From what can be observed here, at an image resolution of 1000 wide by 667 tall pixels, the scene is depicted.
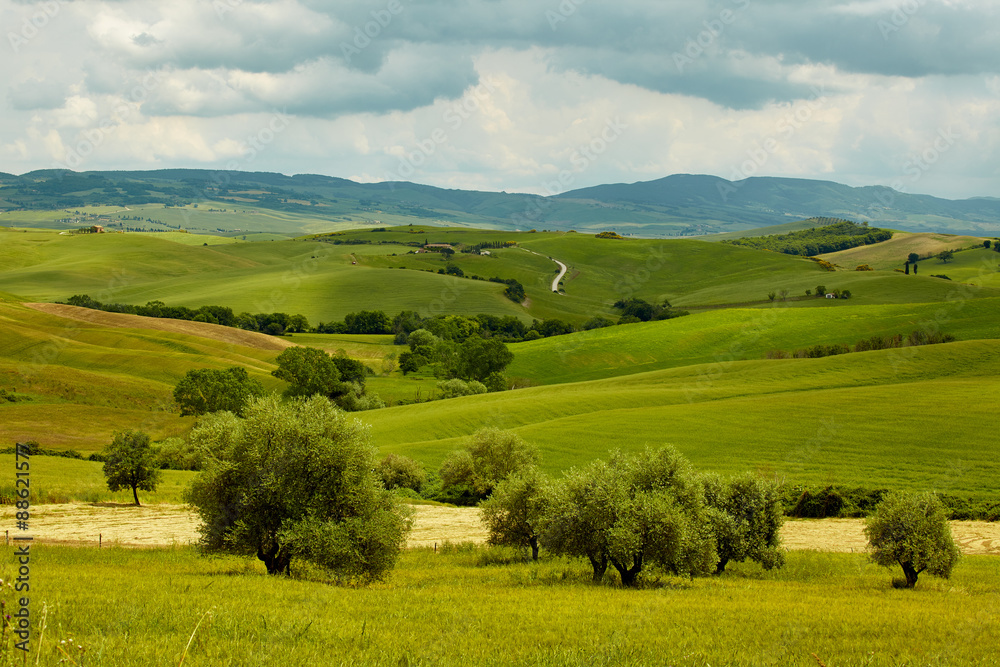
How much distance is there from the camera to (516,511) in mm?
38062

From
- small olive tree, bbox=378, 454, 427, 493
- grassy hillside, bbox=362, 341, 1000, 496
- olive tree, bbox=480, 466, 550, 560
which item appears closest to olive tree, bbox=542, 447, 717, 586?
olive tree, bbox=480, 466, 550, 560

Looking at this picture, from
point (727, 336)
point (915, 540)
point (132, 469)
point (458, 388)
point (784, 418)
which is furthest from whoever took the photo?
point (727, 336)

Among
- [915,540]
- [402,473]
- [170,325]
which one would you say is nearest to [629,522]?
[915,540]

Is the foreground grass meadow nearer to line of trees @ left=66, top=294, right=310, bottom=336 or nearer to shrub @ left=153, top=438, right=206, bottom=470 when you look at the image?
shrub @ left=153, top=438, right=206, bottom=470

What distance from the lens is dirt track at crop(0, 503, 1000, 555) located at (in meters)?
39.2

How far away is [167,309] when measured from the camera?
16362 centimetres

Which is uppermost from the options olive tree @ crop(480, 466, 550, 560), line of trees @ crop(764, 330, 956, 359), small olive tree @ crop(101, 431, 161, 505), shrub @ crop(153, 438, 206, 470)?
line of trees @ crop(764, 330, 956, 359)

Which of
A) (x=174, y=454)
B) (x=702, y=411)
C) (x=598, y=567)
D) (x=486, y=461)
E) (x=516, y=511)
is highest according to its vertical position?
(x=598, y=567)

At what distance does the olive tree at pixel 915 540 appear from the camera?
3078cm

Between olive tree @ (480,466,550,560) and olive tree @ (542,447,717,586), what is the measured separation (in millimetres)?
3816

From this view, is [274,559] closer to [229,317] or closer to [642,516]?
[642,516]

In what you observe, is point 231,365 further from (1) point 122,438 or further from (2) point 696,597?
(2) point 696,597

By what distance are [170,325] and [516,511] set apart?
395ft


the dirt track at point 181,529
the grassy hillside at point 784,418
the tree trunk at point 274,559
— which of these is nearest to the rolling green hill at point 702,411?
the grassy hillside at point 784,418
